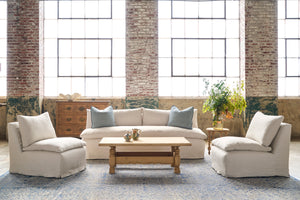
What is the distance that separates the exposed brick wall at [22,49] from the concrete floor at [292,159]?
1.61m

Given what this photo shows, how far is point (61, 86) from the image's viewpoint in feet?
26.1

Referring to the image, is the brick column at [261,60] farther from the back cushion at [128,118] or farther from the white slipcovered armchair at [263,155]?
the white slipcovered armchair at [263,155]

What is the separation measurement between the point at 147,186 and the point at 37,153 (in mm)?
1735

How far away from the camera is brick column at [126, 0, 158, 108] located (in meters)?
7.53

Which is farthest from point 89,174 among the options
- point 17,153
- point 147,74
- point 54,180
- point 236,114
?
point 236,114

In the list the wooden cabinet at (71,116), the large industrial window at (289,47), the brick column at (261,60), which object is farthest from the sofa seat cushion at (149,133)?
the large industrial window at (289,47)

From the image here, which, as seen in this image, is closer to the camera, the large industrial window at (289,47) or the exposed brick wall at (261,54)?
the exposed brick wall at (261,54)

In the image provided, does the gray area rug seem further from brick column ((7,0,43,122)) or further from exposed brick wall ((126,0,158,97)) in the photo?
brick column ((7,0,43,122))

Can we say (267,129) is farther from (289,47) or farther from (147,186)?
(289,47)

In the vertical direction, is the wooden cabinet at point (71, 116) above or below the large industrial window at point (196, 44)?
below

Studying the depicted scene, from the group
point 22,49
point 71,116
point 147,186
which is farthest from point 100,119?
point 22,49

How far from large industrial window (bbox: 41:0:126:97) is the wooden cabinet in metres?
0.88

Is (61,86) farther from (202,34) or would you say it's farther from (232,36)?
(232,36)

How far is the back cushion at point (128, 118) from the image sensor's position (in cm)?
588
